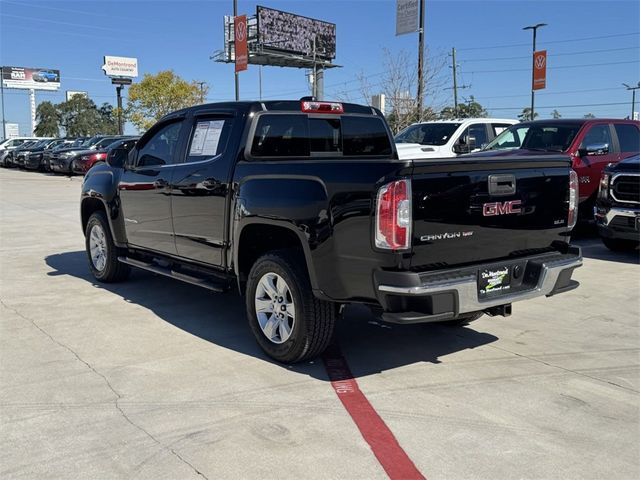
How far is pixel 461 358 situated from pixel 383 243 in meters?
1.54

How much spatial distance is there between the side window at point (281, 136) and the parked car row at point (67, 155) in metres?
18.0

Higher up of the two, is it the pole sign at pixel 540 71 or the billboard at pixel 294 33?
the billboard at pixel 294 33

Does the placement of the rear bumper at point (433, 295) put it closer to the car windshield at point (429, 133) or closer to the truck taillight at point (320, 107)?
the truck taillight at point (320, 107)

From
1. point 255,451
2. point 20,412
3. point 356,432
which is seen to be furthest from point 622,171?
point 20,412

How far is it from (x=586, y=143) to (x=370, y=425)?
8157mm

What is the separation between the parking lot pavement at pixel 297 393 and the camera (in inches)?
124

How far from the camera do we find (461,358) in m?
4.69

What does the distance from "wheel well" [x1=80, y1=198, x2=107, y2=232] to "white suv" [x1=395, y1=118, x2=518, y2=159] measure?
6.65 metres

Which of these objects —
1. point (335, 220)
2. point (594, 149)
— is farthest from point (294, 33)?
point (335, 220)

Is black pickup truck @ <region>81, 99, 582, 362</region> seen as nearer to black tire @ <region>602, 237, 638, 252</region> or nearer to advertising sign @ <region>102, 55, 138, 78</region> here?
black tire @ <region>602, 237, 638, 252</region>

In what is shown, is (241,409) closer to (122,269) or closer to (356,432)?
(356,432)

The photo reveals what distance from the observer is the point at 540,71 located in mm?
24078

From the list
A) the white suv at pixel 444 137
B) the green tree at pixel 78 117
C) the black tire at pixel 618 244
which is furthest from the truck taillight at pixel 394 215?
the green tree at pixel 78 117

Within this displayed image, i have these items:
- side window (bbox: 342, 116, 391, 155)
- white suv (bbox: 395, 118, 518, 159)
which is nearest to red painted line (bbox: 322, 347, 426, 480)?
side window (bbox: 342, 116, 391, 155)
